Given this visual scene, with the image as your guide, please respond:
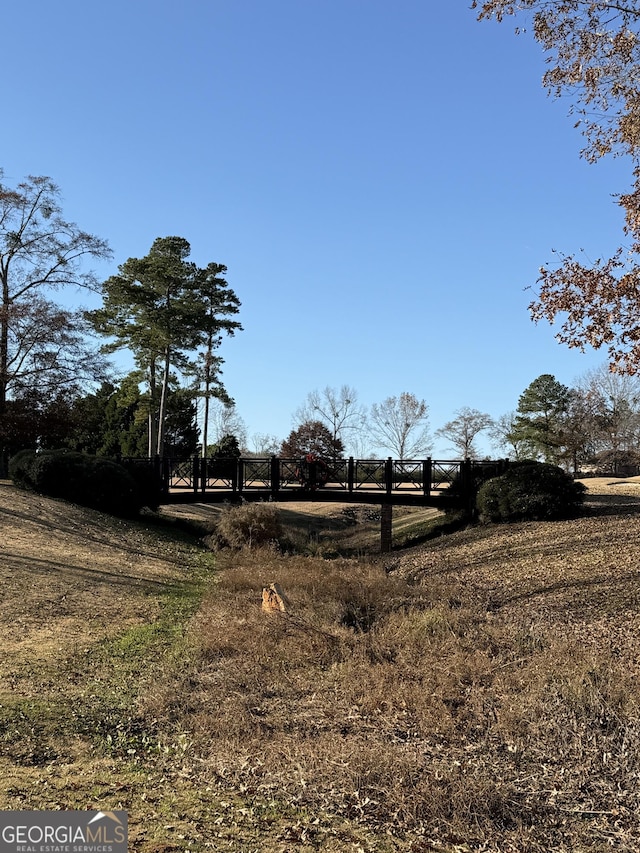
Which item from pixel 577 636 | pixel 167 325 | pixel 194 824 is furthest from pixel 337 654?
pixel 167 325

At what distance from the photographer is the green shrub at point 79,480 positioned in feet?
60.7

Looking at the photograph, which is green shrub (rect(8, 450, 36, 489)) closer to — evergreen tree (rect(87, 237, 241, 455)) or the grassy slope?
the grassy slope

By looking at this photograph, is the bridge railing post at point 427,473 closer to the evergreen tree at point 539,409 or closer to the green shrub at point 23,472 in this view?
the green shrub at point 23,472

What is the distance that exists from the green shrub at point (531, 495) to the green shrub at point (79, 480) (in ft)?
31.7

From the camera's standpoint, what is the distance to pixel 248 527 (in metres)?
17.4

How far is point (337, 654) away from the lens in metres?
7.00

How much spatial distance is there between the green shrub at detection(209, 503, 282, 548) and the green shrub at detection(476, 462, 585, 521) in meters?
5.29

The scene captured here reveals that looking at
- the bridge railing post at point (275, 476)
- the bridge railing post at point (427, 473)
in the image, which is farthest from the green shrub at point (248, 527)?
the bridge railing post at point (427, 473)

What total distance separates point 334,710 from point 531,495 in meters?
11.4

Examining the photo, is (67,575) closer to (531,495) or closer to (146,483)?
(146,483)

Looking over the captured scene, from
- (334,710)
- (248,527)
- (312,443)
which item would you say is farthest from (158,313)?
(334,710)

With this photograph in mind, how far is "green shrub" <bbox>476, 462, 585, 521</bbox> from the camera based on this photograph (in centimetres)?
1569

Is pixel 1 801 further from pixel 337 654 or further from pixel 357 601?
pixel 357 601

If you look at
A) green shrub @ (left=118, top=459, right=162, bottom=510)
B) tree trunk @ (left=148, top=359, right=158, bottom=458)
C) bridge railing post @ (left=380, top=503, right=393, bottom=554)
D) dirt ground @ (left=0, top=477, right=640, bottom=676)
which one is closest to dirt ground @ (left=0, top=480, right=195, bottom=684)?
dirt ground @ (left=0, top=477, right=640, bottom=676)
